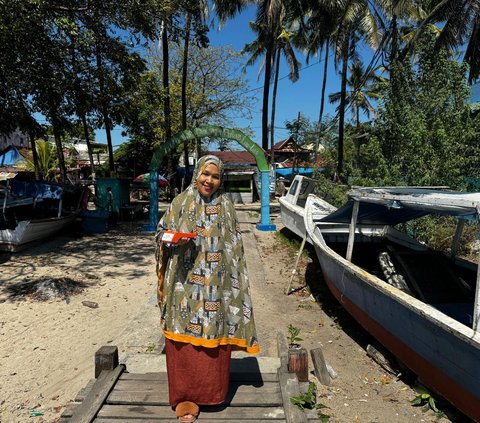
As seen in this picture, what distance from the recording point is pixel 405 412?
4176 mm

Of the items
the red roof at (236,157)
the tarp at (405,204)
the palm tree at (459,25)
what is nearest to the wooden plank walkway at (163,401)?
the tarp at (405,204)

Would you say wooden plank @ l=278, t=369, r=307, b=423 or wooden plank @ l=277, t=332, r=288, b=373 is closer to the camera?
wooden plank @ l=278, t=369, r=307, b=423

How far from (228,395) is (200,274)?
1.03 meters

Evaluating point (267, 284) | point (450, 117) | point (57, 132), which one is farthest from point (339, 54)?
point (267, 284)

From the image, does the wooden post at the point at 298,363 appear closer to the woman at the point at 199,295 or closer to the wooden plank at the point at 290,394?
the wooden plank at the point at 290,394

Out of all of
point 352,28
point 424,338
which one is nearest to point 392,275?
point 424,338

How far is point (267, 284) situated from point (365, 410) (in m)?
4.42

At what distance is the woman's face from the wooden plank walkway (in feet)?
5.08


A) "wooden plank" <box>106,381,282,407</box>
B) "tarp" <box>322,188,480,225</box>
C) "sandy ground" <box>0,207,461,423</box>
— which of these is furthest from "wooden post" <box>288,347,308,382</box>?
"tarp" <box>322,188,480,225</box>

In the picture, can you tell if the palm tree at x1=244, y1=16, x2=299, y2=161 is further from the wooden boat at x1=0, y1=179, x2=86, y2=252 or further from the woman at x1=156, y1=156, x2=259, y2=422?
the woman at x1=156, y1=156, x2=259, y2=422

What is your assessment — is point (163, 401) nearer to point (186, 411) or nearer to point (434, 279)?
point (186, 411)

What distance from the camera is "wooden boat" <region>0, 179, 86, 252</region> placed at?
10086mm

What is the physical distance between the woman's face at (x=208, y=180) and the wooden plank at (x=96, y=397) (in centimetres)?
166

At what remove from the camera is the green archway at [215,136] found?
12938 millimetres
